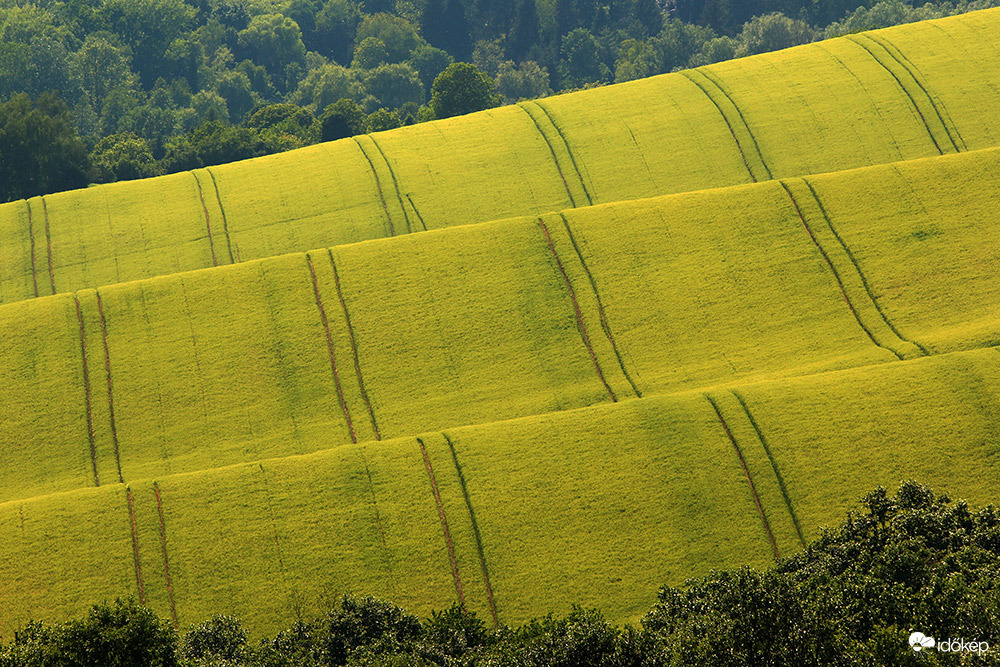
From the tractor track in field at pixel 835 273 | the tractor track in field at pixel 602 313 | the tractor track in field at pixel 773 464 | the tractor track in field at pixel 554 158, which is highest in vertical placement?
the tractor track in field at pixel 835 273

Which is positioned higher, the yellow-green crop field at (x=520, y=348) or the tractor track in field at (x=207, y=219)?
the yellow-green crop field at (x=520, y=348)

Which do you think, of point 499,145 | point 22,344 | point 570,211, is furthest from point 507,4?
point 22,344

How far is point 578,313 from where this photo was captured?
194 feet

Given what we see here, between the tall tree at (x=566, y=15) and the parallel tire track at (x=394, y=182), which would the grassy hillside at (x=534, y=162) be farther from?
the tall tree at (x=566, y=15)

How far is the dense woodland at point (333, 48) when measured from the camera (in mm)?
142125

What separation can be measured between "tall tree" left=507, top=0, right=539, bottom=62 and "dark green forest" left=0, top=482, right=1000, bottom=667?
140 m

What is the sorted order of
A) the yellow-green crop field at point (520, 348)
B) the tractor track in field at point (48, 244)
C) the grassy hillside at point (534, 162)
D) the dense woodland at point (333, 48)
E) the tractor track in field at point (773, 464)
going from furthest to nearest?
the dense woodland at point (333, 48) → the grassy hillside at point (534, 162) → the tractor track in field at point (48, 244) → the yellow-green crop field at point (520, 348) → the tractor track in field at point (773, 464)

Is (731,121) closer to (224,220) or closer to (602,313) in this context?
(602,313)

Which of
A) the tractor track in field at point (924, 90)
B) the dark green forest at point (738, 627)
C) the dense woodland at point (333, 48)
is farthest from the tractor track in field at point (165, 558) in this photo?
the dense woodland at point (333, 48)

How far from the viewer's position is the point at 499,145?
7988cm

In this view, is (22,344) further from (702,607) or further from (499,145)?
(702,607)

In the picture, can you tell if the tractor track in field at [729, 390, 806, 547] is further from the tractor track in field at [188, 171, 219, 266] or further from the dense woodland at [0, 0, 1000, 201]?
the dense woodland at [0, 0, 1000, 201]

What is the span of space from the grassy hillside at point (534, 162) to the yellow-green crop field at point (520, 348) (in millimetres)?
273

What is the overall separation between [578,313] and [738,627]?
101ft
